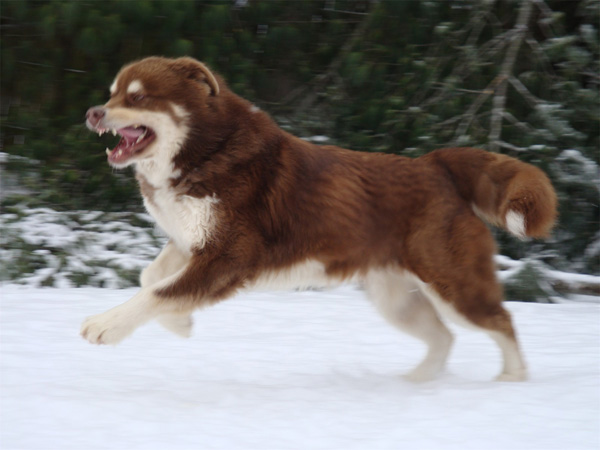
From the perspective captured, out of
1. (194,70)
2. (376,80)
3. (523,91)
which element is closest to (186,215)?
(194,70)

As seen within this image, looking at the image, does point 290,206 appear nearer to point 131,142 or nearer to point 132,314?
point 131,142

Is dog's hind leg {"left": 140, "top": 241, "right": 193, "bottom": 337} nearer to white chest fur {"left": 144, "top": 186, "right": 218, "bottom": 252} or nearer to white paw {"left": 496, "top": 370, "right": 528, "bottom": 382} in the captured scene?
white chest fur {"left": 144, "top": 186, "right": 218, "bottom": 252}

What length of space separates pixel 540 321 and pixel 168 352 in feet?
10.0

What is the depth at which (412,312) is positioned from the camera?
448 centimetres

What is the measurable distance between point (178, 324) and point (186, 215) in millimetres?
634

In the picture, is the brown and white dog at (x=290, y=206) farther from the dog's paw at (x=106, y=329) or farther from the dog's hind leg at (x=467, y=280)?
the dog's paw at (x=106, y=329)

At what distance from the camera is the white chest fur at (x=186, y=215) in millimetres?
3848

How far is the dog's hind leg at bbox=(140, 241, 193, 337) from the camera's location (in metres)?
4.09

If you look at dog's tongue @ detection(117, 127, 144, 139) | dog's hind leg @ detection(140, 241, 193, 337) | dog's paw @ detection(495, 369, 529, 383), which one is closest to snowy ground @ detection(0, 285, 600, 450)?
dog's paw @ detection(495, 369, 529, 383)

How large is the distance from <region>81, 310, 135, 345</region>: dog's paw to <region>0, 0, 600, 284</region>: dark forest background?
501 centimetres

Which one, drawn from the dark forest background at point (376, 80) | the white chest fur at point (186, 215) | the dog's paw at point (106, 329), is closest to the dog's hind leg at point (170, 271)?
the white chest fur at point (186, 215)

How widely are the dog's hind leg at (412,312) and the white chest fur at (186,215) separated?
1.10 m

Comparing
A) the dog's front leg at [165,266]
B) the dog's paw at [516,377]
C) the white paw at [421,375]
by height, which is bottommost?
the white paw at [421,375]

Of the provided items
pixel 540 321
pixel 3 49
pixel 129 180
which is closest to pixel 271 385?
pixel 540 321
